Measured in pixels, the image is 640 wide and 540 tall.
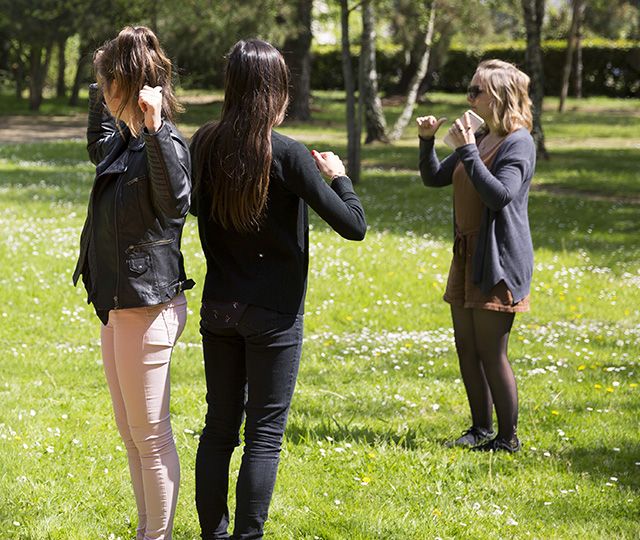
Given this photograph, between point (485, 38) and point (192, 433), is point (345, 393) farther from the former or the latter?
point (485, 38)

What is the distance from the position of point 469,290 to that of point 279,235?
183 centimetres

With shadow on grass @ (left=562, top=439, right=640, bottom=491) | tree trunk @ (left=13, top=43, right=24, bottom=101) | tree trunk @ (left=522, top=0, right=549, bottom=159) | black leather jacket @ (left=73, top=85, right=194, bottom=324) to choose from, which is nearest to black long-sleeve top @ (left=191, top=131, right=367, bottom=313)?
black leather jacket @ (left=73, top=85, right=194, bottom=324)

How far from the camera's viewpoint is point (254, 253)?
3.63 metres

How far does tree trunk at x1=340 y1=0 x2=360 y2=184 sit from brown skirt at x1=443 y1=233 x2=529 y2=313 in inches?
464

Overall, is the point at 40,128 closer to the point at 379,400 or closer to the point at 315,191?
the point at 379,400

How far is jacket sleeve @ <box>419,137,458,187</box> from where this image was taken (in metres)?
5.51

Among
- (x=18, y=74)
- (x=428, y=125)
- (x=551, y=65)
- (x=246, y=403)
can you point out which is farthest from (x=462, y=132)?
(x=551, y=65)

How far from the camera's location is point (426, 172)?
555 centimetres

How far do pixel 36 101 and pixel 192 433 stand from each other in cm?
3171

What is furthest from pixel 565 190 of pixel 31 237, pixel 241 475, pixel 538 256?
pixel 241 475

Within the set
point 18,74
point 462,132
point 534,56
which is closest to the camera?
point 462,132

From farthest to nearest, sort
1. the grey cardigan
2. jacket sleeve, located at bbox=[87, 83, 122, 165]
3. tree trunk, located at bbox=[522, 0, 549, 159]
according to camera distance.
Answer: tree trunk, located at bbox=[522, 0, 549, 159], the grey cardigan, jacket sleeve, located at bbox=[87, 83, 122, 165]

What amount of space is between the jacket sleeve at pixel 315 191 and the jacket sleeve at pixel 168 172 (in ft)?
1.17

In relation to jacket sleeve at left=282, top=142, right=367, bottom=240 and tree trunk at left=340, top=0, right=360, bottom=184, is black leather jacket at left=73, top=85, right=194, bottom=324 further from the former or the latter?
tree trunk at left=340, top=0, right=360, bottom=184
